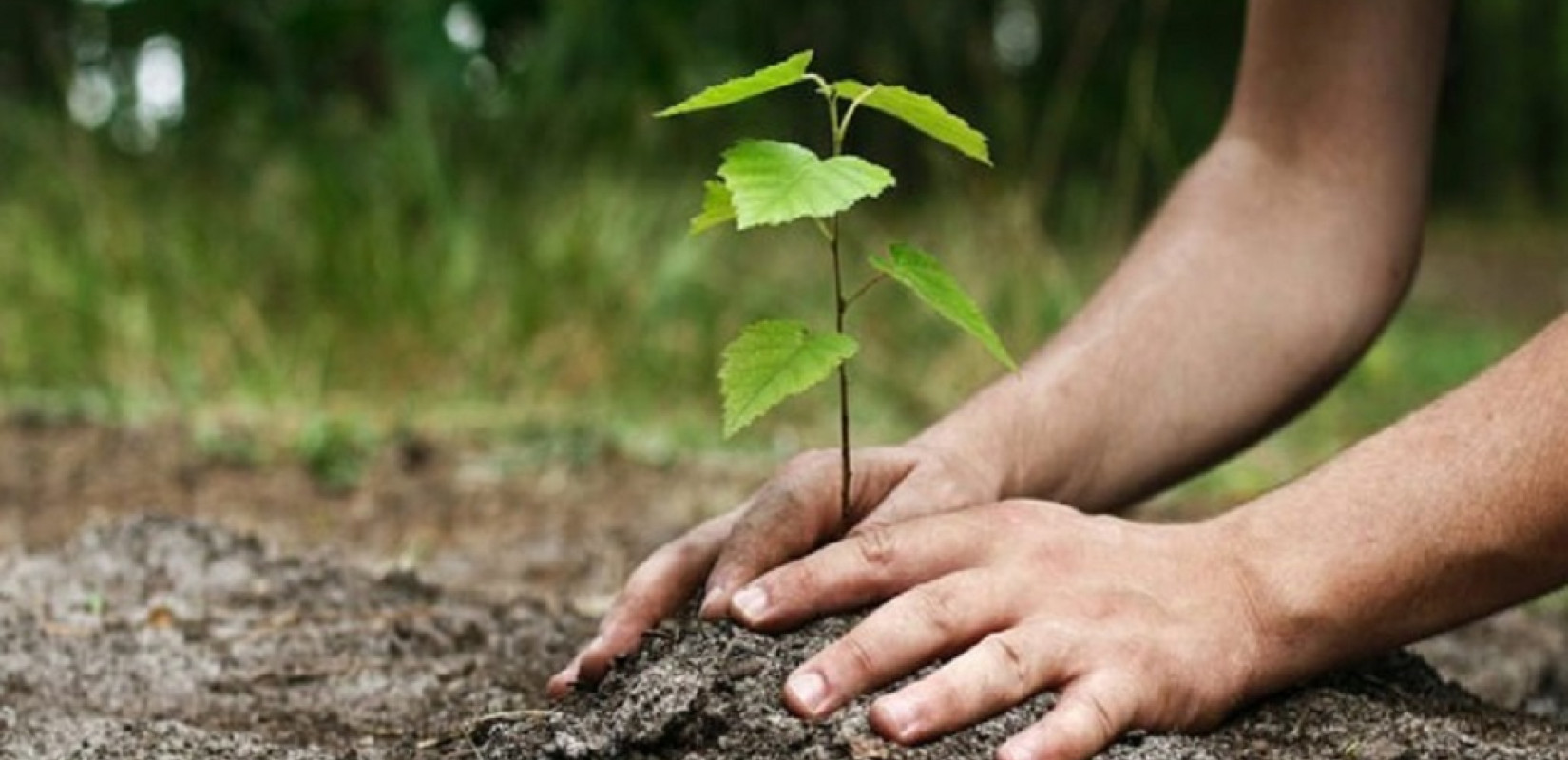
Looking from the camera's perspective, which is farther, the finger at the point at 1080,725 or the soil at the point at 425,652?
the soil at the point at 425,652

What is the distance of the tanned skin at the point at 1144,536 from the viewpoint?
5.66 ft

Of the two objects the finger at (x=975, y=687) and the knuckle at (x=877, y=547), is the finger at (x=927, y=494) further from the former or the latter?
the finger at (x=975, y=687)

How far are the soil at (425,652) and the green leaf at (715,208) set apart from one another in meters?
0.33

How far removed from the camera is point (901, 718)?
167cm

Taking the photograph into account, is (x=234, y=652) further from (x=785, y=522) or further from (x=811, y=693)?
(x=811, y=693)

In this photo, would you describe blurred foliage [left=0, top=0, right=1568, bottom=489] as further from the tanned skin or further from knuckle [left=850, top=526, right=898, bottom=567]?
knuckle [left=850, top=526, right=898, bottom=567]

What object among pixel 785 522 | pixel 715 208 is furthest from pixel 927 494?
pixel 715 208

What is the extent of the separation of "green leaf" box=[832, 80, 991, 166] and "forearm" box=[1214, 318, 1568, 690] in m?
0.38

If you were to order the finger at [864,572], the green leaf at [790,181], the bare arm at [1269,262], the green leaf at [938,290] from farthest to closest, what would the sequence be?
the bare arm at [1269,262] < the finger at [864,572] < the green leaf at [938,290] < the green leaf at [790,181]

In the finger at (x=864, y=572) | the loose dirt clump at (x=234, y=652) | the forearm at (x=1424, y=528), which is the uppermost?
the loose dirt clump at (x=234, y=652)

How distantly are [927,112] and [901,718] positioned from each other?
427 mm

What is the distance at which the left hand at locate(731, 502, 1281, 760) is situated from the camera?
5.57 ft

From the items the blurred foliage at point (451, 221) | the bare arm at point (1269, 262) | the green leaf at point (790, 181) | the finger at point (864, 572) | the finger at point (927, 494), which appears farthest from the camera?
the blurred foliage at point (451, 221)

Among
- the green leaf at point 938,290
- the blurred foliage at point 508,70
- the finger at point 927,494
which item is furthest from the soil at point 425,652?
the blurred foliage at point 508,70
